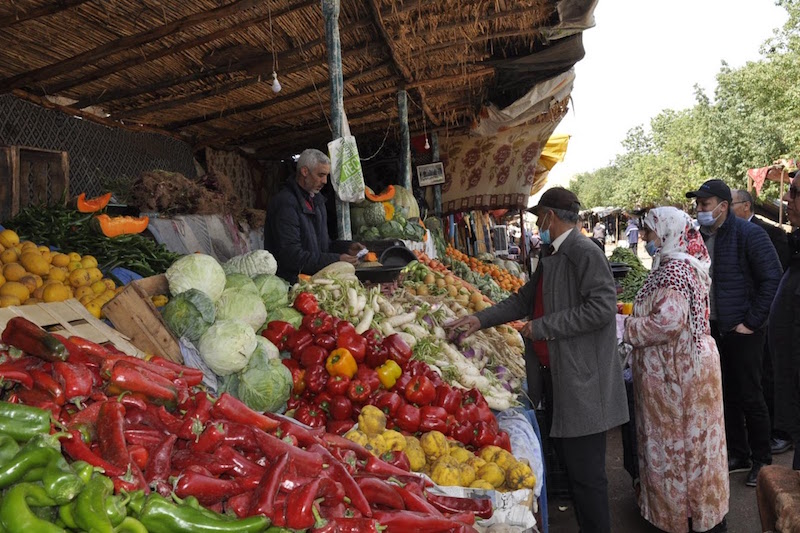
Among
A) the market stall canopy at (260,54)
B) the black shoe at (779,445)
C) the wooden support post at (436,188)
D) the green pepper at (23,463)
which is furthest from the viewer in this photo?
the wooden support post at (436,188)

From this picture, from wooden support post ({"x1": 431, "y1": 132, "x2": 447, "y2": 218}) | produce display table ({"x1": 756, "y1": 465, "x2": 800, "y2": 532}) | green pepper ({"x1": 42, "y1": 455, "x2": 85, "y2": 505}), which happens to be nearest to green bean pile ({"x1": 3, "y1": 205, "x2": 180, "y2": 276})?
green pepper ({"x1": 42, "y1": 455, "x2": 85, "y2": 505})

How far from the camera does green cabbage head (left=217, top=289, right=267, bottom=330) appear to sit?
3.43 m

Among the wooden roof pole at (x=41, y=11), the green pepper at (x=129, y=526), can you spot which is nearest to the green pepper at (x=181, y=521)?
the green pepper at (x=129, y=526)

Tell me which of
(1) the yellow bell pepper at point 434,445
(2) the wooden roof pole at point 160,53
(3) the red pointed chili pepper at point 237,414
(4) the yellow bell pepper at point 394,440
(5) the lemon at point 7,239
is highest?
(2) the wooden roof pole at point 160,53

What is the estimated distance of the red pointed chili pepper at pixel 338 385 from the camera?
3.21 metres

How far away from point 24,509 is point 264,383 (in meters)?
1.68

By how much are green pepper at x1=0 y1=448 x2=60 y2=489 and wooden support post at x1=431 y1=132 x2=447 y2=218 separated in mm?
10670

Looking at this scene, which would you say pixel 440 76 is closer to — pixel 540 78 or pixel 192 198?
pixel 540 78

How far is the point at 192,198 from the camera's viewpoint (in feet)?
→ 23.0

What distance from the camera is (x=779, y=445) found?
5.97 meters

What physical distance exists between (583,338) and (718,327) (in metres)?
2.59

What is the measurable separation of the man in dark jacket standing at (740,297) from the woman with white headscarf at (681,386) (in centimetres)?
137

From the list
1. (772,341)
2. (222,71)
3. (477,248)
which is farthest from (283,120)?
(772,341)

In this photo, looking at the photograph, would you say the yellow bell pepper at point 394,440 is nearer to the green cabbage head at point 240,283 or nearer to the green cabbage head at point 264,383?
the green cabbage head at point 264,383
